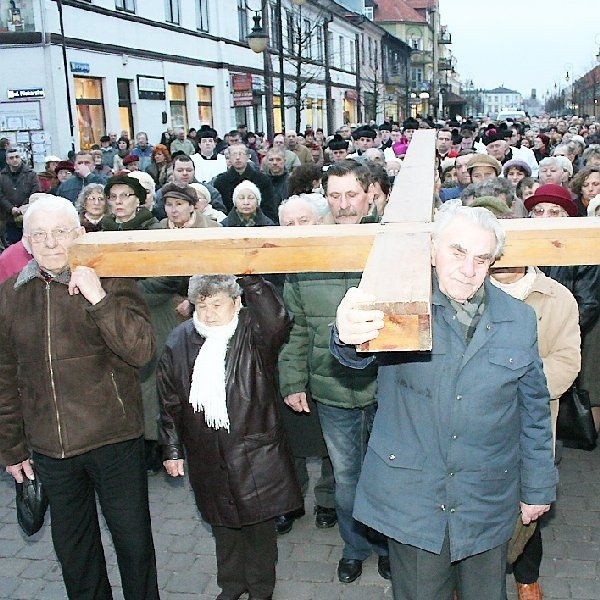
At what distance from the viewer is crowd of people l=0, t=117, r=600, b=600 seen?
108 inches

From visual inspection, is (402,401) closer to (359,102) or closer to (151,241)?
(151,241)

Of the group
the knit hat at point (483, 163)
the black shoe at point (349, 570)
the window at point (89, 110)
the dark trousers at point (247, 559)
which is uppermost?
the window at point (89, 110)

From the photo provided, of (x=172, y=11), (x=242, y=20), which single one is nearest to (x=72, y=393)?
(x=172, y=11)

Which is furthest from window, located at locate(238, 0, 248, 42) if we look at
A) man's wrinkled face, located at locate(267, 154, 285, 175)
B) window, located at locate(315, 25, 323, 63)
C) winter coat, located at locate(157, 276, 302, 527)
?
winter coat, located at locate(157, 276, 302, 527)

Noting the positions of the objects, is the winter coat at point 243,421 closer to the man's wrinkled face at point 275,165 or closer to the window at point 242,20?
the man's wrinkled face at point 275,165

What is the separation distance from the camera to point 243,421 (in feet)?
12.5

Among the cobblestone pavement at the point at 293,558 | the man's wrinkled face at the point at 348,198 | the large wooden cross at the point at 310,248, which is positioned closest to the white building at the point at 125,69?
the cobblestone pavement at the point at 293,558

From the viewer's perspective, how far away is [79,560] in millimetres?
3688

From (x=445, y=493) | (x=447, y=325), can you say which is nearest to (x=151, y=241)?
(x=447, y=325)

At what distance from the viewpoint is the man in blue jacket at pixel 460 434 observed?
8.86 feet

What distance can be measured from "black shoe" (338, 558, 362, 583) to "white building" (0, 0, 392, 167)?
50.8ft

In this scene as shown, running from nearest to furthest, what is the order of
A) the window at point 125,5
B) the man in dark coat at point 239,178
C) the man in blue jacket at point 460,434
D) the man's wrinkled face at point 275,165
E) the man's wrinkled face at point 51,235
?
the man in blue jacket at point 460,434, the man's wrinkled face at point 51,235, the man in dark coat at point 239,178, the man's wrinkled face at point 275,165, the window at point 125,5

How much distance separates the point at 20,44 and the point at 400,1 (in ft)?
232

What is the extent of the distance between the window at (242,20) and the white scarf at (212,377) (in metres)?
27.9
